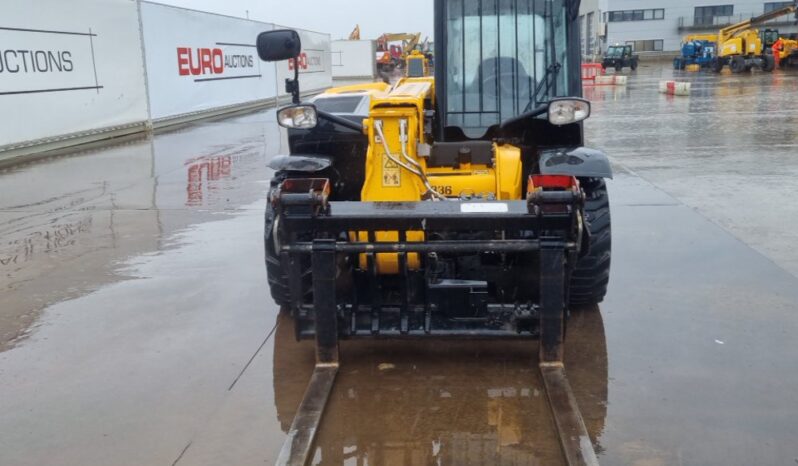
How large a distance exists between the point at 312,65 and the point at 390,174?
2669 cm

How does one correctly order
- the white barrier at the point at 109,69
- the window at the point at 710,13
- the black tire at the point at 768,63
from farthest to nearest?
the window at the point at 710,13
the black tire at the point at 768,63
the white barrier at the point at 109,69

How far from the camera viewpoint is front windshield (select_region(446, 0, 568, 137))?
17.0ft

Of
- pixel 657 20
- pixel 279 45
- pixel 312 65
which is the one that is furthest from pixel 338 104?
pixel 657 20

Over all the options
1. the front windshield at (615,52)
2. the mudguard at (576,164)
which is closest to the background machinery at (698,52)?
the front windshield at (615,52)

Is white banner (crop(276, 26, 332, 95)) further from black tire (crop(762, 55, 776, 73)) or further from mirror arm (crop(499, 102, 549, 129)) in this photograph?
black tire (crop(762, 55, 776, 73))

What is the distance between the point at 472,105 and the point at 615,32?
71.4m

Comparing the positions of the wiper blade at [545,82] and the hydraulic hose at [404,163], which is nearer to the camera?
the hydraulic hose at [404,163]

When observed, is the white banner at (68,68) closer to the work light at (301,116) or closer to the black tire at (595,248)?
→ the work light at (301,116)

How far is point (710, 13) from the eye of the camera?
224 ft

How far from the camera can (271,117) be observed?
21.6 m

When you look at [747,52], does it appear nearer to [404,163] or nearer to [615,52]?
[615,52]

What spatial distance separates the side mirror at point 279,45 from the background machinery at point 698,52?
152ft

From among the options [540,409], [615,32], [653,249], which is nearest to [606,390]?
[540,409]

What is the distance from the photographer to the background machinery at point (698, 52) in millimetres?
46062
